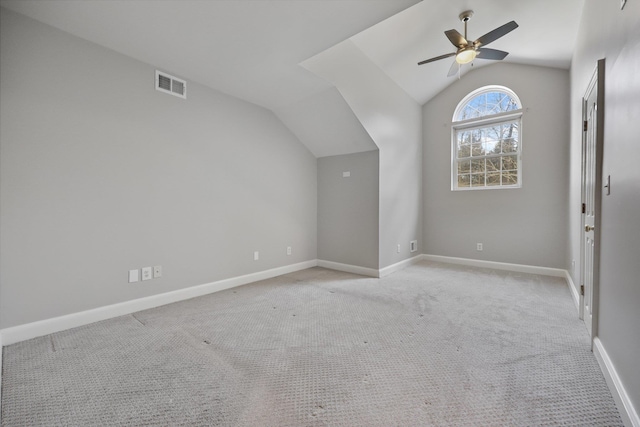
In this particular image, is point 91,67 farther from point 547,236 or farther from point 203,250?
point 547,236

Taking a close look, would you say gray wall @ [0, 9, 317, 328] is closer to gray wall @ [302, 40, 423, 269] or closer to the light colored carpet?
the light colored carpet

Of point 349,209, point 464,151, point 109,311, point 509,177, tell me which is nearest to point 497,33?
point 464,151

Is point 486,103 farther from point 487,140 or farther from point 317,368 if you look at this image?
point 317,368

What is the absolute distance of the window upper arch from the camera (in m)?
4.54

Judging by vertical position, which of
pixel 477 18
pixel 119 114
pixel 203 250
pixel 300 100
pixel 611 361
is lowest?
pixel 611 361

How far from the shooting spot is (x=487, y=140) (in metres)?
4.81

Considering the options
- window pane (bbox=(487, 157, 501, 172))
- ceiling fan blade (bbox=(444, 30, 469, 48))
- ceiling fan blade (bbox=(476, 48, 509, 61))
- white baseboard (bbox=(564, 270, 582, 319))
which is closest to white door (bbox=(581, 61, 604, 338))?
white baseboard (bbox=(564, 270, 582, 319))

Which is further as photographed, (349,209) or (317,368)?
(349,209)

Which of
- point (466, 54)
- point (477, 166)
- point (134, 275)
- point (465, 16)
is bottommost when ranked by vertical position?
point (134, 275)

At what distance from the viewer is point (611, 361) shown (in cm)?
159

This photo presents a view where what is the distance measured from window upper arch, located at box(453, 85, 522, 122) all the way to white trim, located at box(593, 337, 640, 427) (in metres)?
4.00

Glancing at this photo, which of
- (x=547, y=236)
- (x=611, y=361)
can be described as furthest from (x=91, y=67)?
(x=547, y=236)

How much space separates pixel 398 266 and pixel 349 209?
4.22 feet

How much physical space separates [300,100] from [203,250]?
7.89 ft
